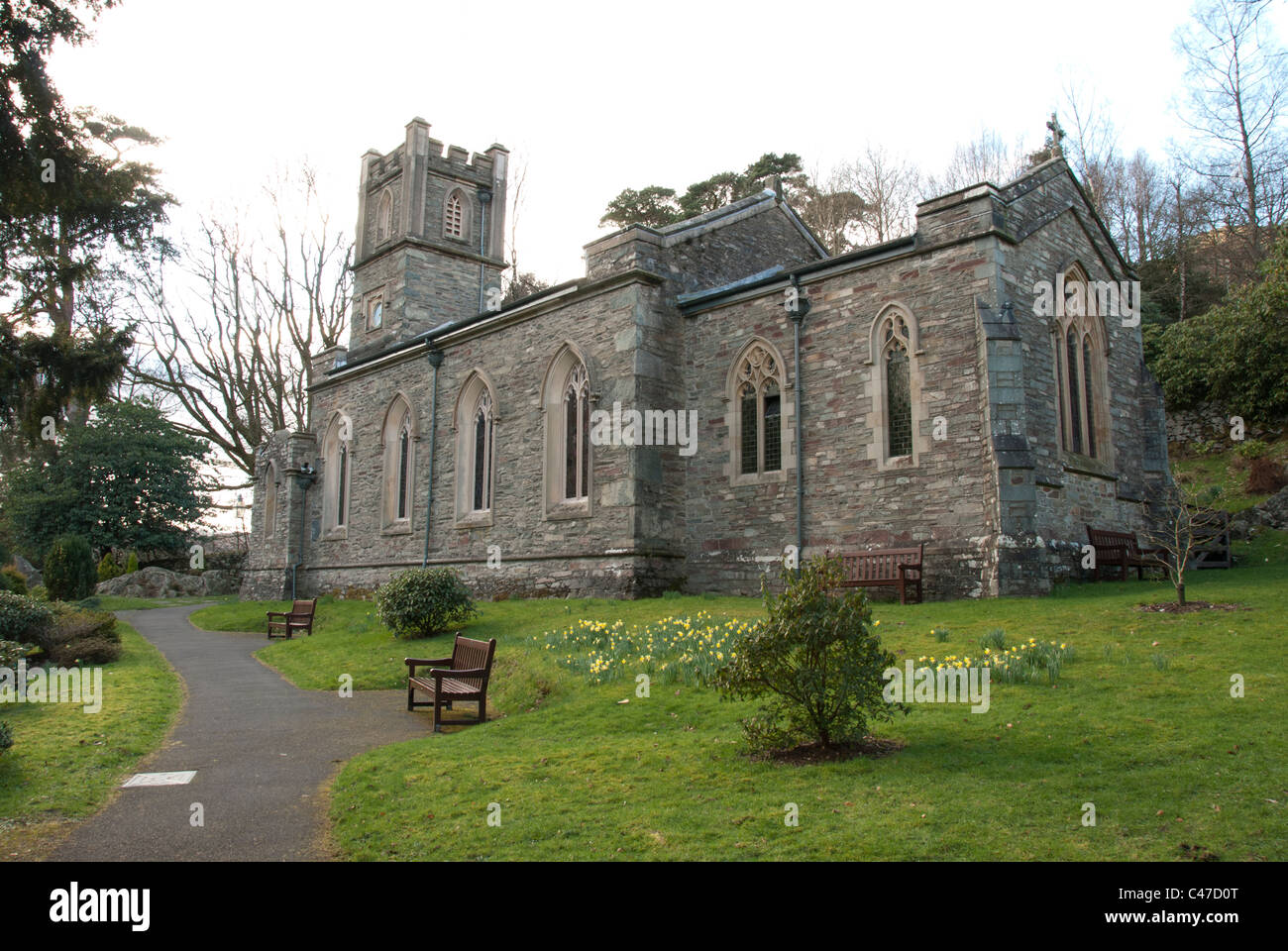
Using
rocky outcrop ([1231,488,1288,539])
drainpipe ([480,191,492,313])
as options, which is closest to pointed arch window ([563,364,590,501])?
drainpipe ([480,191,492,313])

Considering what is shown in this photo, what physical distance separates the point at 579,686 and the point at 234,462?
110 feet

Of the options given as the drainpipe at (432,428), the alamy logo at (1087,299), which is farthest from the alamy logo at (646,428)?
the alamy logo at (1087,299)

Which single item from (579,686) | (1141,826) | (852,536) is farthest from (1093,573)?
(1141,826)

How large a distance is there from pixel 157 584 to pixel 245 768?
26.8m

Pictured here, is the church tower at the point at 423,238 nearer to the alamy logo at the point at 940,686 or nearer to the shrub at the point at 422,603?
the shrub at the point at 422,603

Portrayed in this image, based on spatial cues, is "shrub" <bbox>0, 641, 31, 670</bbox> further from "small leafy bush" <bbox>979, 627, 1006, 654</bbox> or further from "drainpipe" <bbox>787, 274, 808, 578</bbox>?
"drainpipe" <bbox>787, 274, 808, 578</bbox>

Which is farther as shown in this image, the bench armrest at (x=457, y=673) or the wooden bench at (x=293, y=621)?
the wooden bench at (x=293, y=621)

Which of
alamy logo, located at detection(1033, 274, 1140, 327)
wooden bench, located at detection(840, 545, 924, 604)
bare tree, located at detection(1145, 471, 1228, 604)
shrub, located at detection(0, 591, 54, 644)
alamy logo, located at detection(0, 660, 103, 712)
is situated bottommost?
alamy logo, located at detection(0, 660, 103, 712)

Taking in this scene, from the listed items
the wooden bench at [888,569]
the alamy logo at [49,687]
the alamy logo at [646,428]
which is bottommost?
the alamy logo at [49,687]

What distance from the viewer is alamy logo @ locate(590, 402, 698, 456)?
1802 centimetres

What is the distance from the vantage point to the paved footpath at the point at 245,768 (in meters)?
5.68
